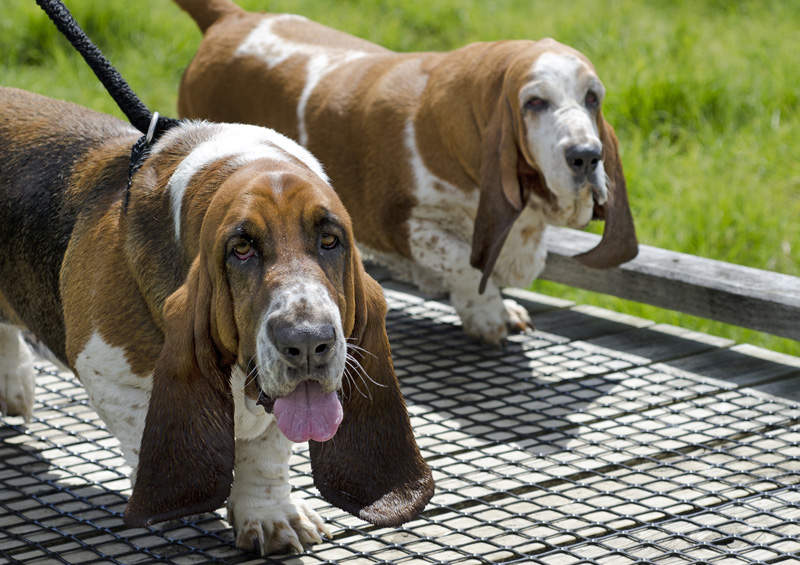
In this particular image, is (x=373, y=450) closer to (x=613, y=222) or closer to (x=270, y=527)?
(x=270, y=527)

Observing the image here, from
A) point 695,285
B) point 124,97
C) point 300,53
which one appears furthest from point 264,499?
point 300,53

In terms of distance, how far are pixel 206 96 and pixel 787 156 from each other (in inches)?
107

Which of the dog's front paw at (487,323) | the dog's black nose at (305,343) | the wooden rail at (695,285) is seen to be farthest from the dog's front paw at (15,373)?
the wooden rail at (695,285)

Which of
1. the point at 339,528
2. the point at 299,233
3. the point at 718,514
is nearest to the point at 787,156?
the point at 718,514

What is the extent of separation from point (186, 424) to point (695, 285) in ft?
7.54

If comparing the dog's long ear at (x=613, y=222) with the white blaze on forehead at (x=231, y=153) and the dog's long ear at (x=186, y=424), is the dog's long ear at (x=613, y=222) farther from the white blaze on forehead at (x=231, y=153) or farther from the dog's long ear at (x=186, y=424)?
the dog's long ear at (x=186, y=424)

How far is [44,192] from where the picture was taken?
3086 millimetres

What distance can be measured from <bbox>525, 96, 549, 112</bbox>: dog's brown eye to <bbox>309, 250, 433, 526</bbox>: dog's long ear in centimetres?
143

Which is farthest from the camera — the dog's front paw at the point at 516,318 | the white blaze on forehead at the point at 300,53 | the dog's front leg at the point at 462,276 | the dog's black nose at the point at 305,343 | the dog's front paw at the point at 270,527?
the white blaze on forehead at the point at 300,53

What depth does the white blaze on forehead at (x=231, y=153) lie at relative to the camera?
2.73 m

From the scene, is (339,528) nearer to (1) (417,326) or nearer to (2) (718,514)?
(2) (718,514)

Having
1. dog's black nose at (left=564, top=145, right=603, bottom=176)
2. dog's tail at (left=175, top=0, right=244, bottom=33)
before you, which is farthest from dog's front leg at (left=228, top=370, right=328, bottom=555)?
dog's tail at (left=175, top=0, right=244, bottom=33)

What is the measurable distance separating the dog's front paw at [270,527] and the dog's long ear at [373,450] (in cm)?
33

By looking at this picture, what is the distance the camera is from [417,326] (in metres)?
4.60
